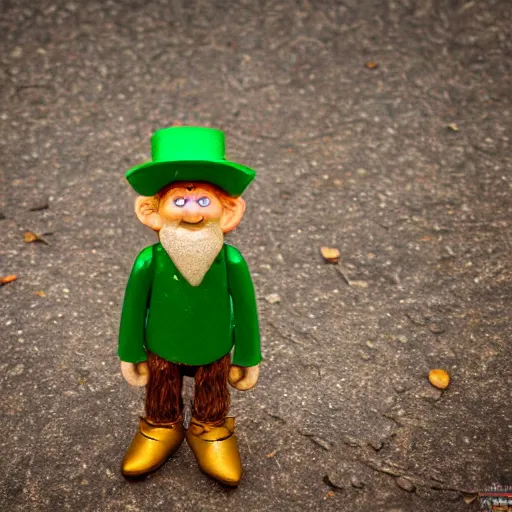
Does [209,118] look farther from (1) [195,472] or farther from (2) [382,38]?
(1) [195,472]

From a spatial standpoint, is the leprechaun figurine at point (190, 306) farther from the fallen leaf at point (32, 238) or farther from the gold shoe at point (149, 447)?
the fallen leaf at point (32, 238)

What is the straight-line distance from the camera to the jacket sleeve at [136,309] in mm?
2656

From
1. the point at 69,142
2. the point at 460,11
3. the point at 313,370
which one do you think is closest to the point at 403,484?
the point at 313,370

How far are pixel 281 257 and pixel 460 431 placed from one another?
4.74 feet

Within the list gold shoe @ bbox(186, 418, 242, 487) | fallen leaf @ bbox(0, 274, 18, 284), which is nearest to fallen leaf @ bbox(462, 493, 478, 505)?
gold shoe @ bbox(186, 418, 242, 487)

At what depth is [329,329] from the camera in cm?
381

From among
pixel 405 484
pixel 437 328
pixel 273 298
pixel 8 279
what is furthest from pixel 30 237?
pixel 405 484

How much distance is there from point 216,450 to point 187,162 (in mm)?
1215

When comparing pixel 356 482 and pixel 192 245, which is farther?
pixel 356 482

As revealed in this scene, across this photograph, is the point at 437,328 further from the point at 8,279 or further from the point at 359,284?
the point at 8,279

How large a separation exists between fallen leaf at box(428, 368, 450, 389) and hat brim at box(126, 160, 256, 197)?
5.09 ft

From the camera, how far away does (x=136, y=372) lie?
283cm

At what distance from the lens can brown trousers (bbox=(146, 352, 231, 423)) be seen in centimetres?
284

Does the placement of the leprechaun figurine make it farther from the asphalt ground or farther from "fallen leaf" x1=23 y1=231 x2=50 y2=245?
"fallen leaf" x1=23 y1=231 x2=50 y2=245
